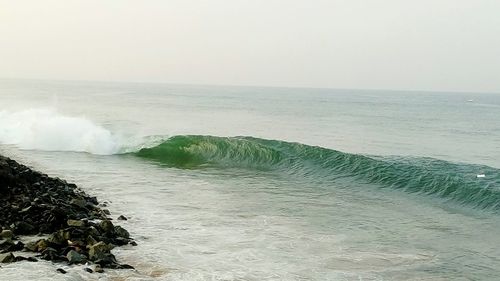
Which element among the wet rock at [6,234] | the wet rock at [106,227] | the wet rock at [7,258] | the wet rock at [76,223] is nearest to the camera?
the wet rock at [7,258]

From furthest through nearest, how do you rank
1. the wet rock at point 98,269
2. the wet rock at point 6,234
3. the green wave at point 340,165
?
the green wave at point 340,165
the wet rock at point 6,234
the wet rock at point 98,269

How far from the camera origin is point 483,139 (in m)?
37.6

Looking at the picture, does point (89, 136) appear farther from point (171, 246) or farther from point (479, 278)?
point (479, 278)

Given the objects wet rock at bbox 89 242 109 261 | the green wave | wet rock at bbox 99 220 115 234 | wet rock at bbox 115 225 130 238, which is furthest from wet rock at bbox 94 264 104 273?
the green wave

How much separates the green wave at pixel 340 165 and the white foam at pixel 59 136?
199cm

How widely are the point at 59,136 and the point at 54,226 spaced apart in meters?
18.4

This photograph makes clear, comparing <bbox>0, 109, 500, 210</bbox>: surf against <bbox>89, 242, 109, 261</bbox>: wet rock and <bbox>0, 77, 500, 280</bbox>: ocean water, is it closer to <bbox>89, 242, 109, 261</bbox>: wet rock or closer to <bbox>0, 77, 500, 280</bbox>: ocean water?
<bbox>0, 77, 500, 280</bbox>: ocean water

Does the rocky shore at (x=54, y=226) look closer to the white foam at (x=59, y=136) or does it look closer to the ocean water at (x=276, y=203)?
the ocean water at (x=276, y=203)

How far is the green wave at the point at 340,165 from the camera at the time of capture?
1795cm

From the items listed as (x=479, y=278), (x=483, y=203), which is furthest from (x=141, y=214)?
(x=483, y=203)

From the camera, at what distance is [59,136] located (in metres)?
27.6

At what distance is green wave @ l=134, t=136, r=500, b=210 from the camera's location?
58.9ft

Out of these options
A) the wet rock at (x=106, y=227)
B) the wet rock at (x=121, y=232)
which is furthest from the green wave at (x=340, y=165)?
the wet rock at (x=106, y=227)

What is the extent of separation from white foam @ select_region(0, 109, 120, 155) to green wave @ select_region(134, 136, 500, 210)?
1995 millimetres
